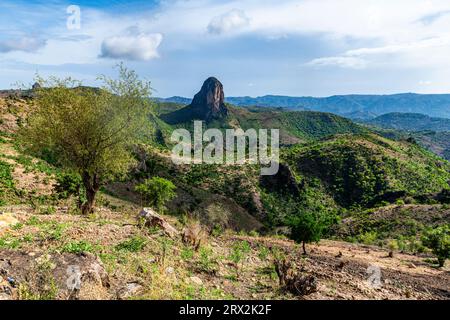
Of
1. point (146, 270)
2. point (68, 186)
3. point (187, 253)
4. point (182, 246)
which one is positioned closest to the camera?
point (146, 270)

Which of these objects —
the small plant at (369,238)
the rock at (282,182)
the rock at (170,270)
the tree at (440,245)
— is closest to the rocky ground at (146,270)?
the rock at (170,270)

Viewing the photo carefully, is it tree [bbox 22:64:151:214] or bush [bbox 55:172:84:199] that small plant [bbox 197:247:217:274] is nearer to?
tree [bbox 22:64:151:214]

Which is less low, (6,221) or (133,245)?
(6,221)

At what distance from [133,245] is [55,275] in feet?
13.5

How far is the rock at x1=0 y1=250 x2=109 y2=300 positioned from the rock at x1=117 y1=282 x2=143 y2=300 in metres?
0.42

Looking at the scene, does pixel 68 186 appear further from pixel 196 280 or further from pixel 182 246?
pixel 196 280

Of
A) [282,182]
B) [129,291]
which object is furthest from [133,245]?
[282,182]

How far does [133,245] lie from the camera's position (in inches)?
504

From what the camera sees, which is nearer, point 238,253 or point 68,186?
point 238,253

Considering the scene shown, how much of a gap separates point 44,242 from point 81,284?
327 cm

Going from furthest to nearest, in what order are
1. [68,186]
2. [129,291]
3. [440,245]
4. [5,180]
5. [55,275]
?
[5,180], [68,186], [440,245], [129,291], [55,275]

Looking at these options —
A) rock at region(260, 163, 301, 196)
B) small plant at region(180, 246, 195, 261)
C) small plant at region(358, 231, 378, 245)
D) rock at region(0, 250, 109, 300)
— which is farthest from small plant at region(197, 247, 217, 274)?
rock at region(260, 163, 301, 196)
